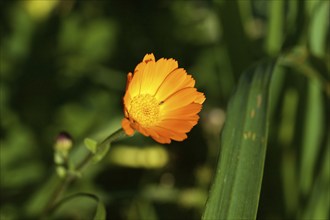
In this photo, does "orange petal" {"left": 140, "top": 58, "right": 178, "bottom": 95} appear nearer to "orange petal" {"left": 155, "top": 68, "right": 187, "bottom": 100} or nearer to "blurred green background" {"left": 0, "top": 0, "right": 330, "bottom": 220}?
"orange petal" {"left": 155, "top": 68, "right": 187, "bottom": 100}

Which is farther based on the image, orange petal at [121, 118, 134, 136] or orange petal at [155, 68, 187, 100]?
orange petal at [155, 68, 187, 100]

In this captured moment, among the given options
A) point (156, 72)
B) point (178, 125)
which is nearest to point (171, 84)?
point (156, 72)

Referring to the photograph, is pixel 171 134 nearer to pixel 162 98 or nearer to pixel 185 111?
pixel 185 111

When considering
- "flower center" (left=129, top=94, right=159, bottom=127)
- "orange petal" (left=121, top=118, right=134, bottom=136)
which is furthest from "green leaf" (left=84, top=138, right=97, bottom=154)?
"orange petal" (left=121, top=118, right=134, bottom=136)

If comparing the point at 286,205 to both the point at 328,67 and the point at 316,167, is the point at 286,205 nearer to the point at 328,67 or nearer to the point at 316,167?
the point at 316,167

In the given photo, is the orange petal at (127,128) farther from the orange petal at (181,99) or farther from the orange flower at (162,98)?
the orange petal at (181,99)

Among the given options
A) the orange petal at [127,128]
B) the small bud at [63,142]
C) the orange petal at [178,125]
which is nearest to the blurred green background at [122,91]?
the small bud at [63,142]

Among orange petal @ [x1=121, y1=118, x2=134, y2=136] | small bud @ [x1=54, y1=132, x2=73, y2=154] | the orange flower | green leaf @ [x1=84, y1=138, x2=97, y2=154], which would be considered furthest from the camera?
small bud @ [x1=54, y1=132, x2=73, y2=154]
